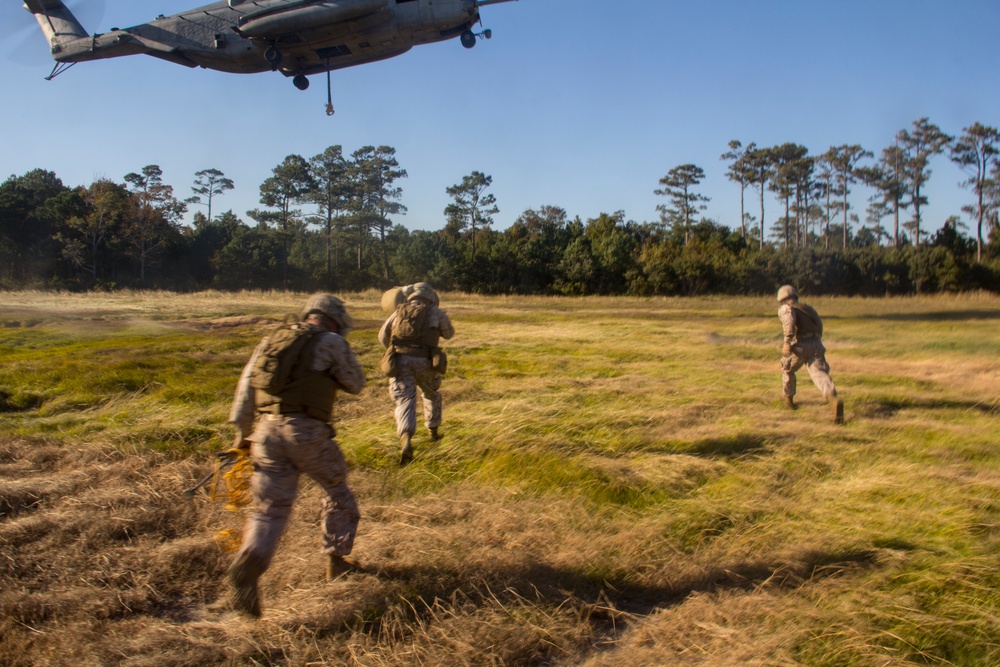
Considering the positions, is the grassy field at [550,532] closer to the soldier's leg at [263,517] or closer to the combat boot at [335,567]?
the combat boot at [335,567]

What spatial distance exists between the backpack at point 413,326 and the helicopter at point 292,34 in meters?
6.16

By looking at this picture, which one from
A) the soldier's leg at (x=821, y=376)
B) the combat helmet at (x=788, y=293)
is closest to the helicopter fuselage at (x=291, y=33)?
the combat helmet at (x=788, y=293)

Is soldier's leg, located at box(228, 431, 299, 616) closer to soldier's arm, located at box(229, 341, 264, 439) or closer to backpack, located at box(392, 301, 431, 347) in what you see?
soldier's arm, located at box(229, 341, 264, 439)

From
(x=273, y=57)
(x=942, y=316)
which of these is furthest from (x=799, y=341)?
(x=942, y=316)

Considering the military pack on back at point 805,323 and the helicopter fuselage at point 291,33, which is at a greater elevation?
the helicopter fuselage at point 291,33

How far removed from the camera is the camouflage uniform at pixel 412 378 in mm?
7078

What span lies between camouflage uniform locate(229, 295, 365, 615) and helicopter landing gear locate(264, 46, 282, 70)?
10796 millimetres

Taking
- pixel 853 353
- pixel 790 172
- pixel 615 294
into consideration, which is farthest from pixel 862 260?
pixel 853 353

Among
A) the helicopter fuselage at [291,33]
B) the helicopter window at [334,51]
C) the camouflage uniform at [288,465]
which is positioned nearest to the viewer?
the camouflage uniform at [288,465]

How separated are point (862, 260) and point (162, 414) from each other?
45638 mm

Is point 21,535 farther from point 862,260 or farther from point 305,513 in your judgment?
point 862,260

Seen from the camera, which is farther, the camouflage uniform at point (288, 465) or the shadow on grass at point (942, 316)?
the shadow on grass at point (942, 316)

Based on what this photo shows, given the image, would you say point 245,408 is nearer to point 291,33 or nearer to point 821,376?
point 821,376

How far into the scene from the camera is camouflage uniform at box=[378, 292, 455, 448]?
7.08 meters
